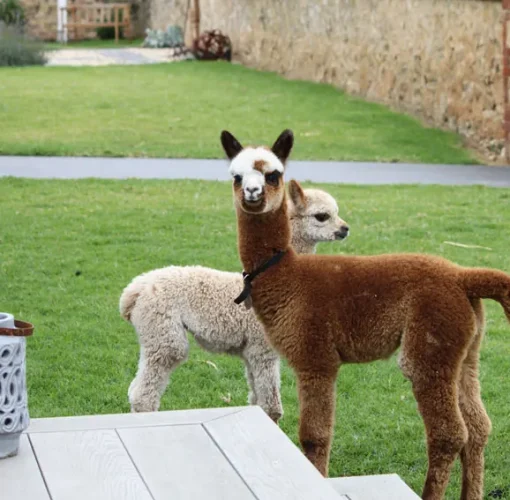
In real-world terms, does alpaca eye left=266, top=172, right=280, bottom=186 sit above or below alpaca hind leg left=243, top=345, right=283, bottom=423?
above

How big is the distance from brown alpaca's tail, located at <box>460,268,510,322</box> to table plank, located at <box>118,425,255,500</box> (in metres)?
1.39

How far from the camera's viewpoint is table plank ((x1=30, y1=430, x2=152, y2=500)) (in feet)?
9.76

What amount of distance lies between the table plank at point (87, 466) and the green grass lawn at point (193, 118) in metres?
10.8

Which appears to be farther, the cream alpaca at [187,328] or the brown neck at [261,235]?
the cream alpaca at [187,328]

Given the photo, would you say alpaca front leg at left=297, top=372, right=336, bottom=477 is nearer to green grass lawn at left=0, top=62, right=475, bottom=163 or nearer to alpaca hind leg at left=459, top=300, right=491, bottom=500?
alpaca hind leg at left=459, top=300, right=491, bottom=500

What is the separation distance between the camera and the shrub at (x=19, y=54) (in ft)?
81.8

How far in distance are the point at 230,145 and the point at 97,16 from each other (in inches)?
1250

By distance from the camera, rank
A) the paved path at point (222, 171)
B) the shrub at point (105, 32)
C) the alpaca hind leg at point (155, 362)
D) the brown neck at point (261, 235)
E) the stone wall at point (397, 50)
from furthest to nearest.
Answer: the shrub at point (105, 32), the stone wall at point (397, 50), the paved path at point (222, 171), the alpaca hind leg at point (155, 362), the brown neck at point (261, 235)

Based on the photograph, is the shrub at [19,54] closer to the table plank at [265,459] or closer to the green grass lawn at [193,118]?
the green grass lawn at [193,118]

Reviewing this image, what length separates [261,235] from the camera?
4.52 metres

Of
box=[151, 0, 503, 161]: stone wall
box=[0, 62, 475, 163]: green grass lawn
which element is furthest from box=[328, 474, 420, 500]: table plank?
box=[151, 0, 503, 161]: stone wall

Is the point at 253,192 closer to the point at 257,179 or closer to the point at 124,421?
the point at 257,179

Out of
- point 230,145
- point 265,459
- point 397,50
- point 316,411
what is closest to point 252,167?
point 230,145

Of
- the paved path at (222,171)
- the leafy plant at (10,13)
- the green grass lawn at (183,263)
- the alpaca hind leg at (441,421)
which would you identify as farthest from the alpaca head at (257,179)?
the leafy plant at (10,13)
